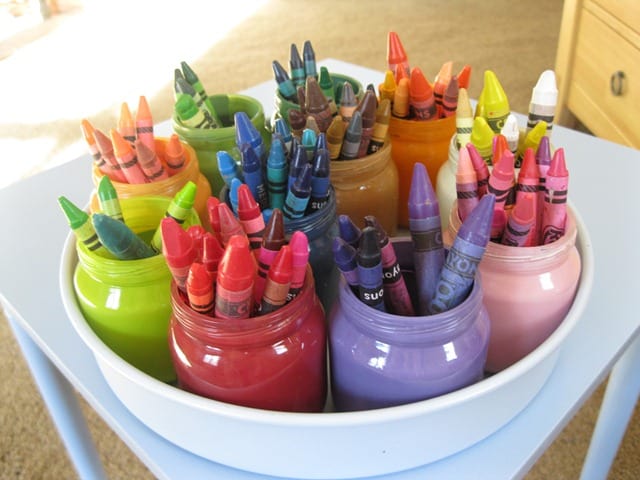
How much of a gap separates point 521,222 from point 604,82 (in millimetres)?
990

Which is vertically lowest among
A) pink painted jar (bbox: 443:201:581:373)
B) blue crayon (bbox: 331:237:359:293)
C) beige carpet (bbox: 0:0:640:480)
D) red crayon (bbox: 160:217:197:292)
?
beige carpet (bbox: 0:0:640:480)

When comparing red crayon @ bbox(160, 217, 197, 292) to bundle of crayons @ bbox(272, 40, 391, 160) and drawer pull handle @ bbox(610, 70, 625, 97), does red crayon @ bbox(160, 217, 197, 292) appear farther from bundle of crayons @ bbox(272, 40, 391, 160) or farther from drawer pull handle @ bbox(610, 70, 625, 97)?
drawer pull handle @ bbox(610, 70, 625, 97)

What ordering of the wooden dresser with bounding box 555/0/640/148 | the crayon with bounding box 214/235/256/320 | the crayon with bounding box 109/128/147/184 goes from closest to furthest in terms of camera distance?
the crayon with bounding box 214/235/256/320 < the crayon with bounding box 109/128/147/184 < the wooden dresser with bounding box 555/0/640/148

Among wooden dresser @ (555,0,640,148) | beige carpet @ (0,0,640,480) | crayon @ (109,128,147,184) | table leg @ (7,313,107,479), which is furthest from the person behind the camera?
beige carpet @ (0,0,640,480)

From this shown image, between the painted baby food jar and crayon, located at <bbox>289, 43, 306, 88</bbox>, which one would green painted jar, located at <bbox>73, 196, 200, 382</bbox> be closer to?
the painted baby food jar

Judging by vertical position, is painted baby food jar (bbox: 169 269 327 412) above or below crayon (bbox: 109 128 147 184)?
below

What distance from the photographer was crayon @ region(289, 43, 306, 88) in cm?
47

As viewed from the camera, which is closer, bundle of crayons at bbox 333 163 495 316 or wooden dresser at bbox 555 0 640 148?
bundle of crayons at bbox 333 163 495 316

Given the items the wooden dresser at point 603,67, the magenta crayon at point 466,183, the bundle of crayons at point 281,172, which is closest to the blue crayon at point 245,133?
the bundle of crayons at point 281,172

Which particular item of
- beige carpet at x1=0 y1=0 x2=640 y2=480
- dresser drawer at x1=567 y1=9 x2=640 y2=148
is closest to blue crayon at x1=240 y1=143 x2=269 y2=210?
dresser drawer at x1=567 y1=9 x2=640 y2=148

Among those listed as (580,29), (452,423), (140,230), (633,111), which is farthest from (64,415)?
(580,29)

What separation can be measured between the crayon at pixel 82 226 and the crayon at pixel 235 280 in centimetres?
9

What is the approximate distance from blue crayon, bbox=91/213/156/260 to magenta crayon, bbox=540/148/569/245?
213mm

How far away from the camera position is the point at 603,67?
3.85 feet
